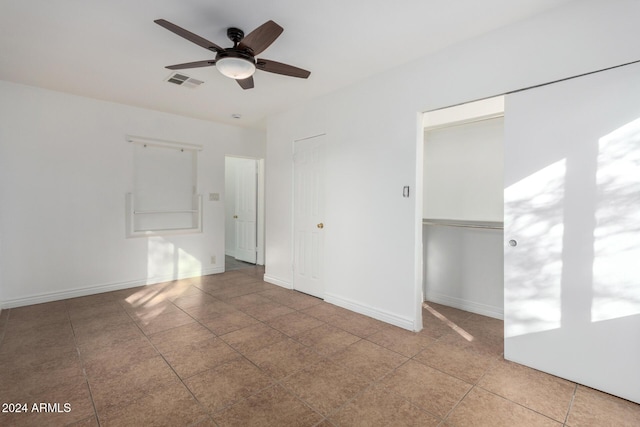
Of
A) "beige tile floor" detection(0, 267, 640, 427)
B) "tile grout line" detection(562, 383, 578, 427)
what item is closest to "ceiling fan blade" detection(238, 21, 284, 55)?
"beige tile floor" detection(0, 267, 640, 427)

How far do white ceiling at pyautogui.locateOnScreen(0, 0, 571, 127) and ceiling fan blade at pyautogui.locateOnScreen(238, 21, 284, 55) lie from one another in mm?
229

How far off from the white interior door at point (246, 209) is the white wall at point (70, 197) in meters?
1.55

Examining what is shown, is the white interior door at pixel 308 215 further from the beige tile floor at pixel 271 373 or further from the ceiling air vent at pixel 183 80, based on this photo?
the ceiling air vent at pixel 183 80

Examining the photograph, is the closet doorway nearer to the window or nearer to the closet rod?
the closet rod

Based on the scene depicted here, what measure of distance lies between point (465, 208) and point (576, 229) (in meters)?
1.68

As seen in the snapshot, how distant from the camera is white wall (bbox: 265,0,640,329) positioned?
203 cm

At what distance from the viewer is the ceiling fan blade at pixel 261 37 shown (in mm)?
1938

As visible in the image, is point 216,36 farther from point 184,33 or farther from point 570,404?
point 570,404

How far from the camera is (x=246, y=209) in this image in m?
6.32

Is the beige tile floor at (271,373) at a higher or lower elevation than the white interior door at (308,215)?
lower

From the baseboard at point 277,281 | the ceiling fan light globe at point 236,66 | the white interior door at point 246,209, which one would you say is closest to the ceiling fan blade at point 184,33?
the ceiling fan light globe at point 236,66

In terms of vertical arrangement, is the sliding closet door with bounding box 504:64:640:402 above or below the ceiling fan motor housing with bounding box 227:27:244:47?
below

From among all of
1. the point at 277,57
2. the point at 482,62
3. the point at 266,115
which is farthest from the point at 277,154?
the point at 482,62

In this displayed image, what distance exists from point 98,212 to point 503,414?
4.93m
